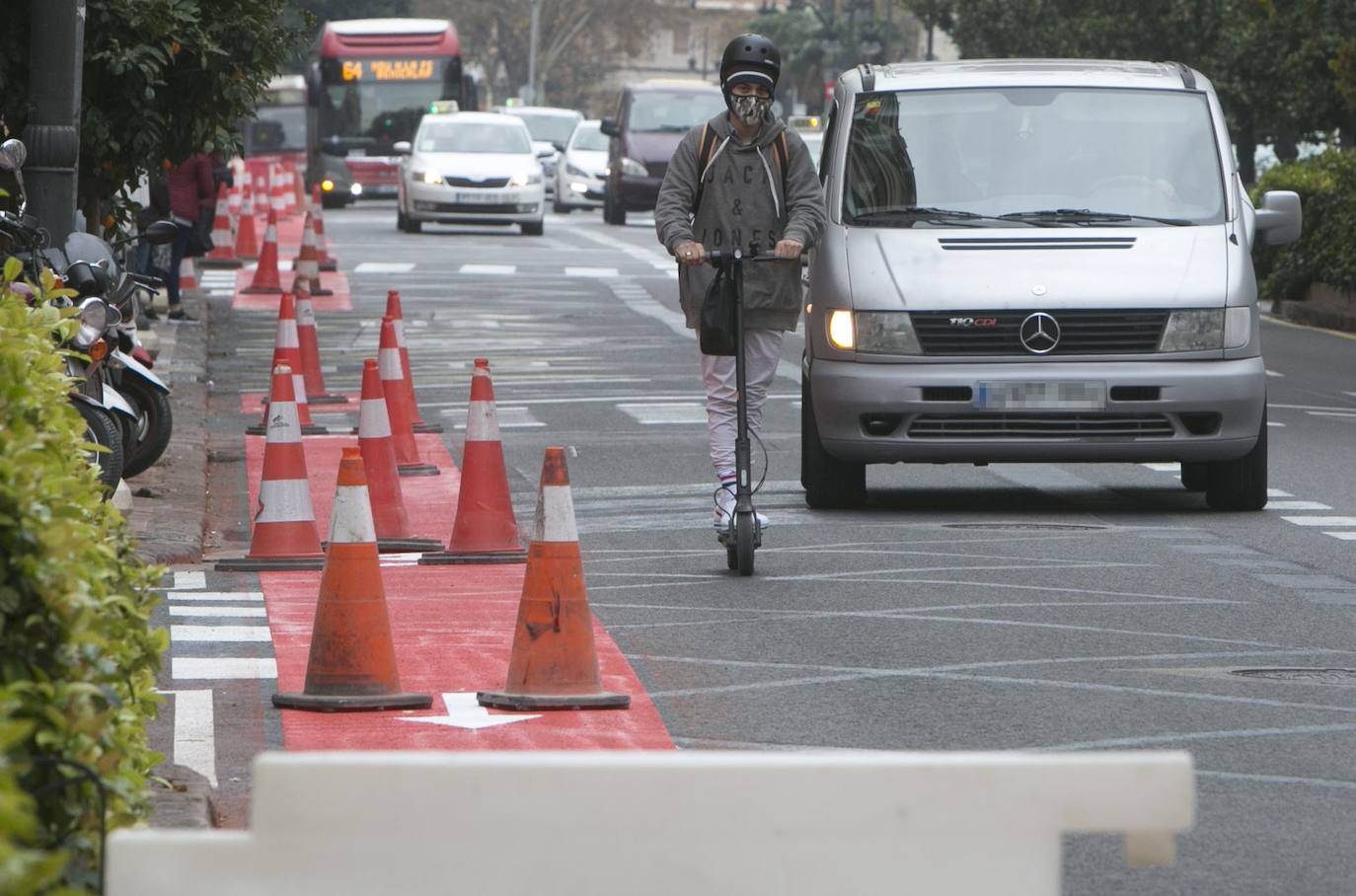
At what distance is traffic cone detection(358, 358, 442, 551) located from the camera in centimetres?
1119

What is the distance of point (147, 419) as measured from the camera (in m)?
12.7

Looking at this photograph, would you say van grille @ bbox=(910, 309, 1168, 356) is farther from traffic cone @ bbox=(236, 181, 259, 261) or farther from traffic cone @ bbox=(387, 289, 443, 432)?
traffic cone @ bbox=(236, 181, 259, 261)

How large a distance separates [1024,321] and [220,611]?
3963 millimetres

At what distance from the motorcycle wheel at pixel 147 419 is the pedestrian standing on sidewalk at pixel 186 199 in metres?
10.4

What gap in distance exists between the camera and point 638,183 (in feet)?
157

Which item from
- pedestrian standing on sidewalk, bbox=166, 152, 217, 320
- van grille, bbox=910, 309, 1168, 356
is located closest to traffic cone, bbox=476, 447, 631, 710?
van grille, bbox=910, 309, 1168, 356

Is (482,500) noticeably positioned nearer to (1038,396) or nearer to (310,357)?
(1038,396)

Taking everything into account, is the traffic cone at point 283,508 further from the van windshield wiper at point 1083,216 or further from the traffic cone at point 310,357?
the traffic cone at point 310,357

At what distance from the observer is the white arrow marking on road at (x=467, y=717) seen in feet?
23.9

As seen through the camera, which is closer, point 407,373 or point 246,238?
point 407,373

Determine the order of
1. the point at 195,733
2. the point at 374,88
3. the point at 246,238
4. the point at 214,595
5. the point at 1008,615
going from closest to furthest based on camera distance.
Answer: the point at 195,733 → the point at 1008,615 → the point at 214,595 → the point at 246,238 → the point at 374,88

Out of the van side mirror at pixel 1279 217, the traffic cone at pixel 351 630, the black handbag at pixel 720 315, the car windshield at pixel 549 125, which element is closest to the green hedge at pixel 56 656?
the traffic cone at pixel 351 630

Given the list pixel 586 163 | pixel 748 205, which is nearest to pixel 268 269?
pixel 748 205

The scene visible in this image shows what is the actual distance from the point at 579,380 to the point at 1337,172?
42.0 feet
